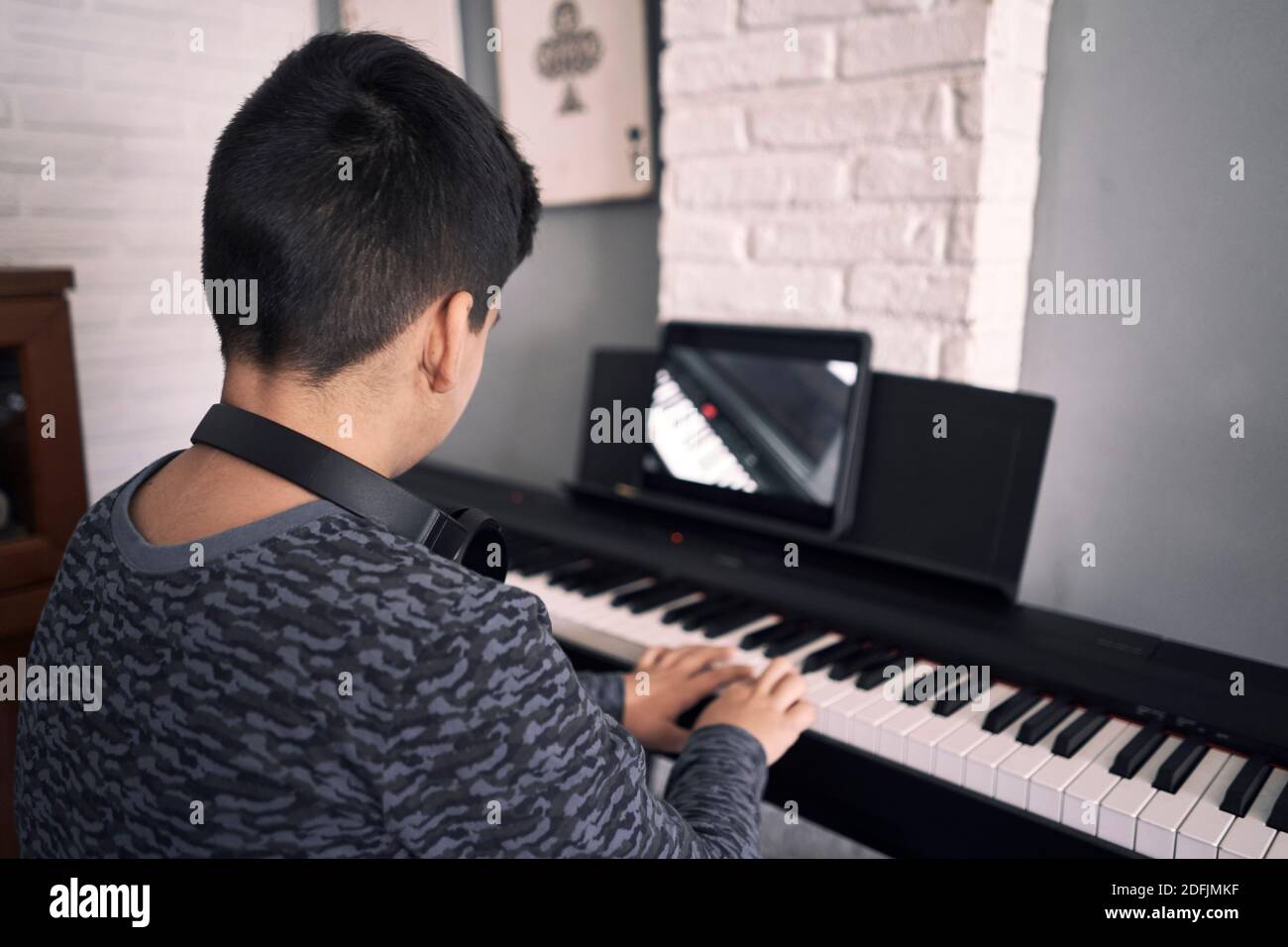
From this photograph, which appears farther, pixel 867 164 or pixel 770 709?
pixel 867 164

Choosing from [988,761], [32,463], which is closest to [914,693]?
[988,761]

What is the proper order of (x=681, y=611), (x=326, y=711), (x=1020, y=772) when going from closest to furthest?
(x=326, y=711)
(x=1020, y=772)
(x=681, y=611)

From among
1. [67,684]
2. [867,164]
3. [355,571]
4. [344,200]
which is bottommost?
[67,684]

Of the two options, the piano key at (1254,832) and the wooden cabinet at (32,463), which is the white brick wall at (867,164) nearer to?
the piano key at (1254,832)

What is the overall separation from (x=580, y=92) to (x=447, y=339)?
5.09 feet

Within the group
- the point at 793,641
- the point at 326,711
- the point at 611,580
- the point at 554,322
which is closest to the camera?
the point at 326,711

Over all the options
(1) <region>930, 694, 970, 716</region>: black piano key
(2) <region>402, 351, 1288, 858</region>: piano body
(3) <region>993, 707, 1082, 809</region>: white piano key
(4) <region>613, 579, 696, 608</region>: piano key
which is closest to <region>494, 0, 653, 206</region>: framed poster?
(2) <region>402, 351, 1288, 858</region>: piano body

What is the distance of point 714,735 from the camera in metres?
1.06

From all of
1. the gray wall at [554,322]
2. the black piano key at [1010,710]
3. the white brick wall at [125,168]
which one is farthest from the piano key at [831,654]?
the white brick wall at [125,168]

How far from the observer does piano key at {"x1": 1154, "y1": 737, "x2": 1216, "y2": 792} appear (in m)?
1.01

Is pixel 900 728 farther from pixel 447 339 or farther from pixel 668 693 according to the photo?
pixel 447 339

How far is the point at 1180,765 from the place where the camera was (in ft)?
3.39

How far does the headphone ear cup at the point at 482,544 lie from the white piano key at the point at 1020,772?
23.8 inches
